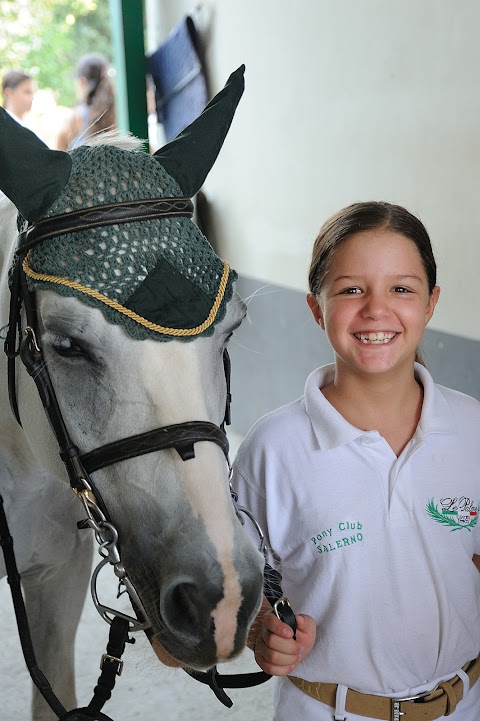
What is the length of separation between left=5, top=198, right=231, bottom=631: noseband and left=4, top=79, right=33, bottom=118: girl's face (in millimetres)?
5133

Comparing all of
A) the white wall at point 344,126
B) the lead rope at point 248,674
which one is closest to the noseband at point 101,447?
the lead rope at point 248,674

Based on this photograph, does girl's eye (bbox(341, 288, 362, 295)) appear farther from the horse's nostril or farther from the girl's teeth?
the horse's nostril

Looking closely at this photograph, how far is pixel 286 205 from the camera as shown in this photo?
3746 millimetres

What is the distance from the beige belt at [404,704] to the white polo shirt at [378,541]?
15 mm

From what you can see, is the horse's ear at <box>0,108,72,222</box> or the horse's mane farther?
the horse's mane

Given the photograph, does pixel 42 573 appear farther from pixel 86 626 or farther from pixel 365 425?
pixel 86 626

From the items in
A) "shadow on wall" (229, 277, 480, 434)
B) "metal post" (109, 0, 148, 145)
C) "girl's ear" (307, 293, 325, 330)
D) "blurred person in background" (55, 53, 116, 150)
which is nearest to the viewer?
"girl's ear" (307, 293, 325, 330)

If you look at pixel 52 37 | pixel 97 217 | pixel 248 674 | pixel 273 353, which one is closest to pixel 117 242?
pixel 97 217

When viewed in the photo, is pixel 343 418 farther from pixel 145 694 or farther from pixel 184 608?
pixel 145 694

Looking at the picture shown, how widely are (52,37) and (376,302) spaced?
13717mm

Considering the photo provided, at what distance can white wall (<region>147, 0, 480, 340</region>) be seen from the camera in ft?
8.11

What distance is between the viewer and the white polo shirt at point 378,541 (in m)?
1.22

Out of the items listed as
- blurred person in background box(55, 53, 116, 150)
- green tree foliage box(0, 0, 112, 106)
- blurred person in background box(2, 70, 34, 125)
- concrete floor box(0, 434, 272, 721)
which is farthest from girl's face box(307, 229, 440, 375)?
green tree foliage box(0, 0, 112, 106)

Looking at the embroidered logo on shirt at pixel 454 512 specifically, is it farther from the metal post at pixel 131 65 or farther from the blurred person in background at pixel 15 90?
the blurred person in background at pixel 15 90
